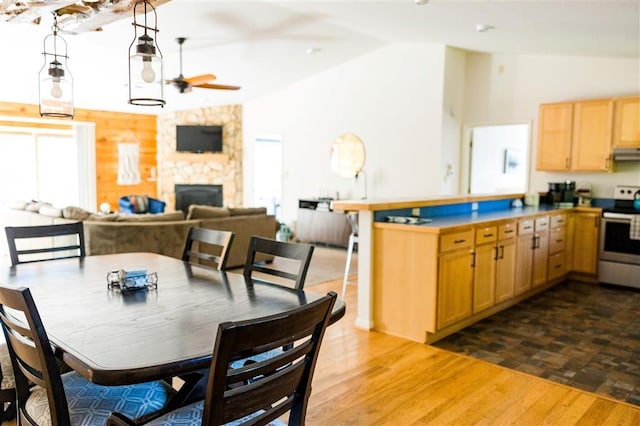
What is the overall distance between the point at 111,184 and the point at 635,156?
28.8 ft

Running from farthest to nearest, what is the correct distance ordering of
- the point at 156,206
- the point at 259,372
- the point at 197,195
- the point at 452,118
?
the point at 197,195 → the point at 156,206 → the point at 452,118 → the point at 259,372

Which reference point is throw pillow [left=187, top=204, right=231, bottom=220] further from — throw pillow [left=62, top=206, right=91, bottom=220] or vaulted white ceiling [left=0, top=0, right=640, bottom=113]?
vaulted white ceiling [left=0, top=0, right=640, bottom=113]

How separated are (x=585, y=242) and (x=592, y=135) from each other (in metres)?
1.30

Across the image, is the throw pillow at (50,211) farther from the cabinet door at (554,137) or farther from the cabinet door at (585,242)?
the cabinet door at (585,242)

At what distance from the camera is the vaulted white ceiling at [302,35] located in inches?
169

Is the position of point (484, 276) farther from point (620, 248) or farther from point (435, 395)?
point (620, 248)

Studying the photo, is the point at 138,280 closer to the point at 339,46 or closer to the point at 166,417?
the point at 166,417

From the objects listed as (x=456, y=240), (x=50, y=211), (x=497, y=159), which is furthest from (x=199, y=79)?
(x=497, y=159)

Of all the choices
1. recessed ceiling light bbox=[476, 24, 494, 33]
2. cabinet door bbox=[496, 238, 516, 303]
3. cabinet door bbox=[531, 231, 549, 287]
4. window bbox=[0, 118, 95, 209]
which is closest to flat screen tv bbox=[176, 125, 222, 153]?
window bbox=[0, 118, 95, 209]

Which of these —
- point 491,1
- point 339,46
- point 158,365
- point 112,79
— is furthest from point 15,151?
point 158,365

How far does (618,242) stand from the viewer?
5.39 m

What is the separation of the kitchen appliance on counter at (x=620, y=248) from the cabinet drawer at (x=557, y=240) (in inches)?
15.8

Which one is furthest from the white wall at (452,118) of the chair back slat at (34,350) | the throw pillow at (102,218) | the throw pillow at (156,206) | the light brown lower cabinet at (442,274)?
the chair back slat at (34,350)

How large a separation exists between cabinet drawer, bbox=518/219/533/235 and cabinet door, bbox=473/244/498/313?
553 millimetres
